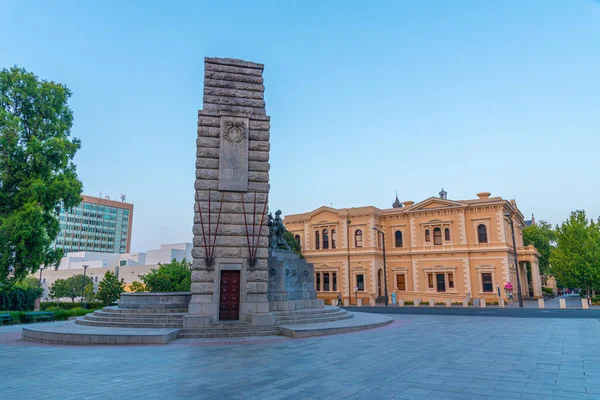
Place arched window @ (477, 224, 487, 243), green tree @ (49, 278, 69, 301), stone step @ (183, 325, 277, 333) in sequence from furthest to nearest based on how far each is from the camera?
green tree @ (49, 278, 69, 301)
arched window @ (477, 224, 487, 243)
stone step @ (183, 325, 277, 333)

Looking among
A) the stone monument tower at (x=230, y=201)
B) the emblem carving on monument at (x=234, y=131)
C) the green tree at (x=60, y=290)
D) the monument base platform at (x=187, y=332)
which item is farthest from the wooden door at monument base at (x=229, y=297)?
the green tree at (x=60, y=290)

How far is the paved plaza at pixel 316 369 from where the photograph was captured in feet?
21.5

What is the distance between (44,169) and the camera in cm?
2330

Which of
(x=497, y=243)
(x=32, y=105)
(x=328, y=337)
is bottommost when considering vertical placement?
(x=328, y=337)

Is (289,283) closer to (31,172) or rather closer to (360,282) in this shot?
(31,172)

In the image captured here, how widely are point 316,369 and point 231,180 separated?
29.0 ft

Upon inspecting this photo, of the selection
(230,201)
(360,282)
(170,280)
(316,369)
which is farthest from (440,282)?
(316,369)

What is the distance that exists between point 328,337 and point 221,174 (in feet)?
24.2

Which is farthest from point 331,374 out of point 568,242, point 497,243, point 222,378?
point 568,242

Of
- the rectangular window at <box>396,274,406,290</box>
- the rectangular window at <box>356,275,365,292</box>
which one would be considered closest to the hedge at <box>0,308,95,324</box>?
the rectangular window at <box>356,275,365,292</box>

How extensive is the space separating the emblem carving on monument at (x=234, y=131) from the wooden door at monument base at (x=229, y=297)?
5.38m

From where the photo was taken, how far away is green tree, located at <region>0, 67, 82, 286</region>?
2114 cm

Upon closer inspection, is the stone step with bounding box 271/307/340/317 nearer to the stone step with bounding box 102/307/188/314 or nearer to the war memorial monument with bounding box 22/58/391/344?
the war memorial monument with bounding box 22/58/391/344

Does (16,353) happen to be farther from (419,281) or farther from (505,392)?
(419,281)
